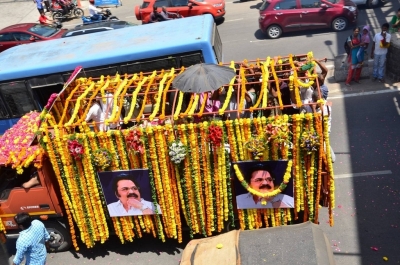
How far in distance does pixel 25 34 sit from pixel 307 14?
10916mm

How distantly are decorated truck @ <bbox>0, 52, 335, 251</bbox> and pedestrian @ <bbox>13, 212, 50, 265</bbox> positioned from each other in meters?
0.67

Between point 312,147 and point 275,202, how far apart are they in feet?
3.65

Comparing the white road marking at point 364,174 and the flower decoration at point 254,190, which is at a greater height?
the flower decoration at point 254,190

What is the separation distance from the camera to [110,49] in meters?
10.1

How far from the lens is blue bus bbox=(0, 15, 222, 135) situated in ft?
31.6

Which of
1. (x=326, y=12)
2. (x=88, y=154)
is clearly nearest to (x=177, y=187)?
(x=88, y=154)

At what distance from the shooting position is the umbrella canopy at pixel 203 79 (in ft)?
20.9

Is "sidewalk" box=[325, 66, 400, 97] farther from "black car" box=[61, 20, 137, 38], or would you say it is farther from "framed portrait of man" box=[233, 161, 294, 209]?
"black car" box=[61, 20, 137, 38]

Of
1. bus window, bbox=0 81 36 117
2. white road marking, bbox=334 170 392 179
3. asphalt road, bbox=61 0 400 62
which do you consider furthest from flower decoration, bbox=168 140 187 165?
asphalt road, bbox=61 0 400 62

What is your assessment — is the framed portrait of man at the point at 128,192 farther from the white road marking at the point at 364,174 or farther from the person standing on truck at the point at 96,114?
the white road marking at the point at 364,174

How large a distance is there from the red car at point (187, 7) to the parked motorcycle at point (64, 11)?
617 centimetres

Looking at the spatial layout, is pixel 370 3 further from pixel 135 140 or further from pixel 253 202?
pixel 135 140

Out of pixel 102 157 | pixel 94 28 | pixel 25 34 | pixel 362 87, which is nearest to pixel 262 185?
pixel 102 157

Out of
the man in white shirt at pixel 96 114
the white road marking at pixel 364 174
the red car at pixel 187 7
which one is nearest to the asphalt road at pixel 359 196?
the white road marking at pixel 364 174
